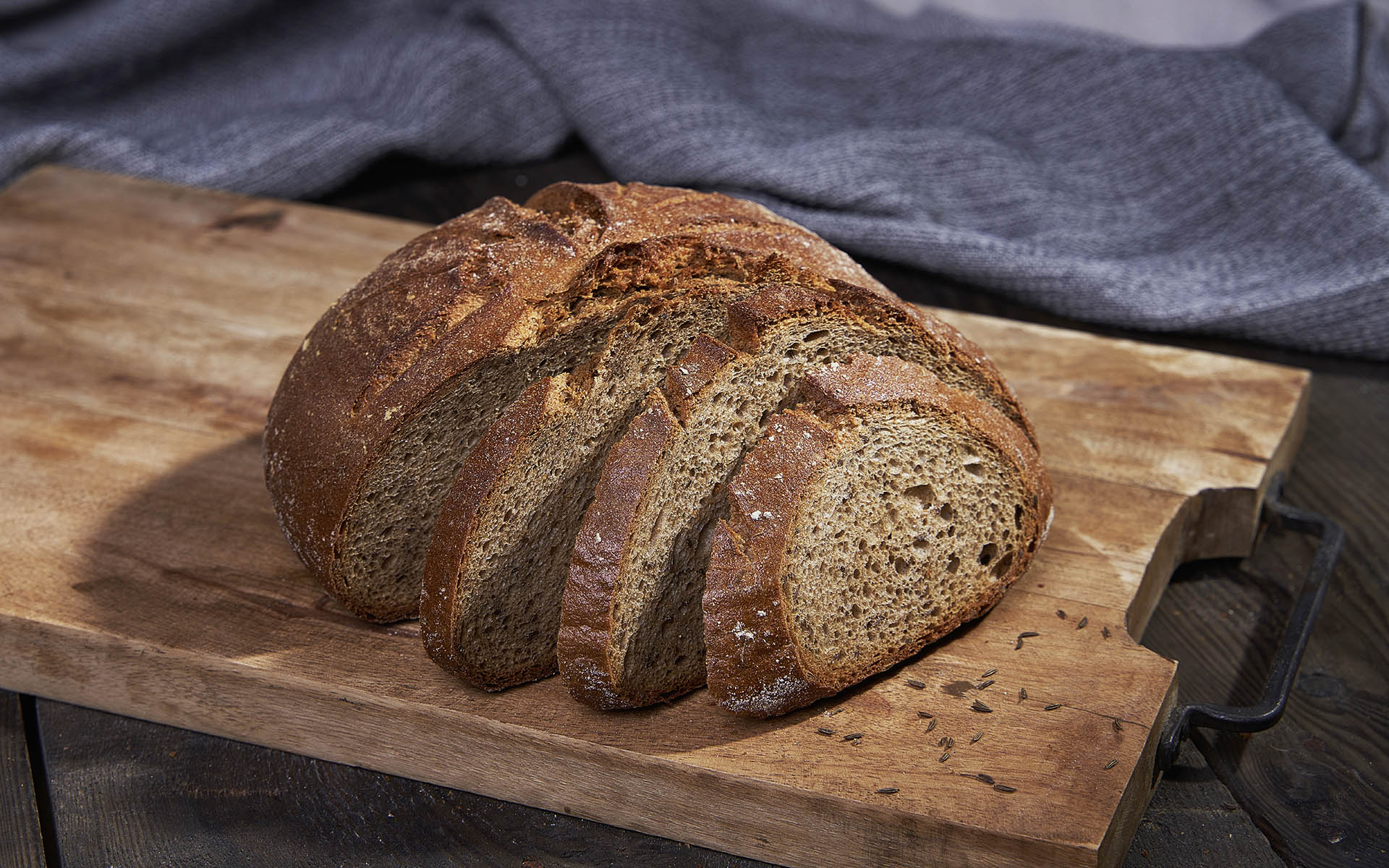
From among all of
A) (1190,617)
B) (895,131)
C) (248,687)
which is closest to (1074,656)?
(1190,617)

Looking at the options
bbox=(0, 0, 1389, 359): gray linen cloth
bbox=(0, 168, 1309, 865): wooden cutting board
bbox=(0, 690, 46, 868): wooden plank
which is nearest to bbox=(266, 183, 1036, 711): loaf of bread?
bbox=(0, 168, 1309, 865): wooden cutting board

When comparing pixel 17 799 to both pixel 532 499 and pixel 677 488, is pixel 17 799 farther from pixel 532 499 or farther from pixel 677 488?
pixel 677 488

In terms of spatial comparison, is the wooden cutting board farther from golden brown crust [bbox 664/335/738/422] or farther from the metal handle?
golden brown crust [bbox 664/335/738/422]

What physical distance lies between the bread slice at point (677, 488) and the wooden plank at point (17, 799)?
890mm

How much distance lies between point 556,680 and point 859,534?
56cm

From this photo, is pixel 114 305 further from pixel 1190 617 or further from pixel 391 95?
pixel 1190 617

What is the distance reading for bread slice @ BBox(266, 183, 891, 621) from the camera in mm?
2271

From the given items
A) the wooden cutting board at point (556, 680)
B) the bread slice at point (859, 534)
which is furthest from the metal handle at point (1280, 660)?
the bread slice at point (859, 534)

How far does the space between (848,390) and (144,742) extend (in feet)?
4.42

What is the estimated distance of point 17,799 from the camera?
2.29 metres

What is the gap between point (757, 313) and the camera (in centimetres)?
223

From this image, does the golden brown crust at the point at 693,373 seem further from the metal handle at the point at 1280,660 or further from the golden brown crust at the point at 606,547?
the metal handle at the point at 1280,660

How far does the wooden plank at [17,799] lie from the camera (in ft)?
7.21

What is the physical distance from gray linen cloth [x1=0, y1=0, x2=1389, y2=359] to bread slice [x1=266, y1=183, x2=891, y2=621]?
1430 mm
